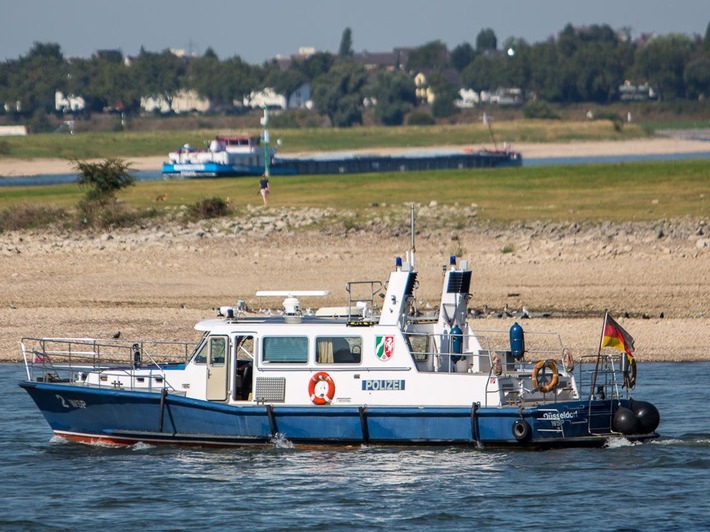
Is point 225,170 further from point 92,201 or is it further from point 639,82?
point 639,82

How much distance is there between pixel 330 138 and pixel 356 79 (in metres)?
41.9

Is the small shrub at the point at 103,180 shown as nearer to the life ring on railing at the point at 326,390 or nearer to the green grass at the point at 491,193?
the green grass at the point at 491,193

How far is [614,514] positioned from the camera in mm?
18688

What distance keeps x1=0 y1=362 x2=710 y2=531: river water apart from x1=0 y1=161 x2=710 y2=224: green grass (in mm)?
23313

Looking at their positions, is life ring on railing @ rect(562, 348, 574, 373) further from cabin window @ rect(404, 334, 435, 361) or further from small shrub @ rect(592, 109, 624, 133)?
small shrub @ rect(592, 109, 624, 133)

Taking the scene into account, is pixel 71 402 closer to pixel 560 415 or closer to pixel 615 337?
pixel 560 415

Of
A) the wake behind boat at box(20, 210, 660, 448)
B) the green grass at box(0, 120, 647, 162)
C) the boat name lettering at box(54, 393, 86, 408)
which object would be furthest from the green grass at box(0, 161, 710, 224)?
the green grass at box(0, 120, 647, 162)

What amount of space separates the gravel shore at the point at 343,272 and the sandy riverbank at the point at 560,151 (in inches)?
1731

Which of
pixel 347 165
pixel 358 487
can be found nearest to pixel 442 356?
pixel 358 487

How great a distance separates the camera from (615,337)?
21.4m

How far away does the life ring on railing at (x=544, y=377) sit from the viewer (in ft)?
70.9

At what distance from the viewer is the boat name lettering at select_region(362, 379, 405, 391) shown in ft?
70.8

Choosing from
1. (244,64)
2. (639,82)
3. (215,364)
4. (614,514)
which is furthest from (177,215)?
(639,82)

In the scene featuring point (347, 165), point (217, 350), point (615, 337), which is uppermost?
point (347, 165)
